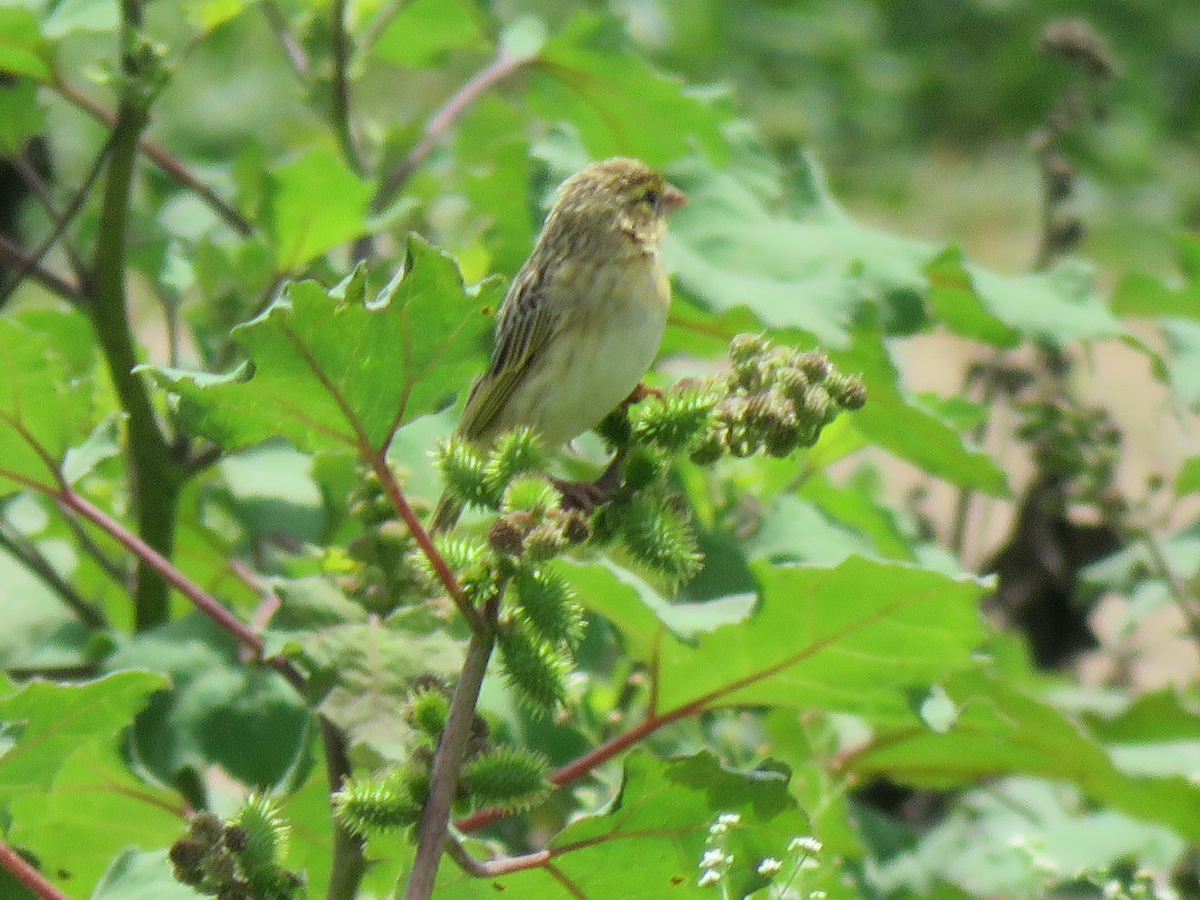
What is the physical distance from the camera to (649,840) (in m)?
1.88

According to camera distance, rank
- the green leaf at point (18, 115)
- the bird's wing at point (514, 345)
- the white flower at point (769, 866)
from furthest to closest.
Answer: the bird's wing at point (514, 345) < the green leaf at point (18, 115) < the white flower at point (769, 866)

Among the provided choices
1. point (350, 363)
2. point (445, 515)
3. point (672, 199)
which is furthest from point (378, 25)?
point (350, 363)

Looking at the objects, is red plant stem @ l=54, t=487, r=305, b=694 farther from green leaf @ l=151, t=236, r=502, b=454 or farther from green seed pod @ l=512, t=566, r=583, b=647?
green seed pod @ l=512, t=566, r=583, b=647

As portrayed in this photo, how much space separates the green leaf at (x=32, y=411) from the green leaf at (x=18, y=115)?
0.83m

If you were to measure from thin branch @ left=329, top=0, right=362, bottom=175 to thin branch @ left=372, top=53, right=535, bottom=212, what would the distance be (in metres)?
0.07

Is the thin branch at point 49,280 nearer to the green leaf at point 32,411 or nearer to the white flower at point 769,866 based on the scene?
the green leaf at point 32,411

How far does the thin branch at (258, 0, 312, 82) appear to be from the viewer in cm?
316

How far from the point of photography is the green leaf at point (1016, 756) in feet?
8.85

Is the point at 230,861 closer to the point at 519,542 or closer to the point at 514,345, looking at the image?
the point at 519,542

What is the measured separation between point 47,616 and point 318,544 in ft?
1.56

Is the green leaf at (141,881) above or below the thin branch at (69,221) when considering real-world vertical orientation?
below

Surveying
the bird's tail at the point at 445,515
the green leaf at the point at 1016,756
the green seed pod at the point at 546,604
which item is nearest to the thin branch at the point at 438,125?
the bird's tail at the point at 445,515

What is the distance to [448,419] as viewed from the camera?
2.81m

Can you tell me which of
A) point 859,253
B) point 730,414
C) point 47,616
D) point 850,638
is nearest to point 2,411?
point 47,616
